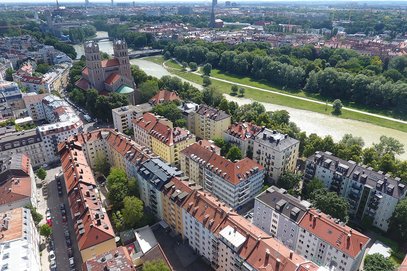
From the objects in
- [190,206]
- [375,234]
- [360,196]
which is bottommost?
[375,234]

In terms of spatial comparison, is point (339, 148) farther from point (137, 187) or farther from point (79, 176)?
point (79, 176)

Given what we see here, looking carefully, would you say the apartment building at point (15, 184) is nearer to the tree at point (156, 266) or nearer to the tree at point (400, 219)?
the tree at point (156, 266)

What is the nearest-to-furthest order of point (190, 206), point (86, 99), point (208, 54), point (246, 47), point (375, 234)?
point (190, 206) → point (375, 234) → point (86, 99) → point (208, 54) → point (246, 47)

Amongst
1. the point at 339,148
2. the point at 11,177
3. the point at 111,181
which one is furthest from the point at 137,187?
the point at 339,148

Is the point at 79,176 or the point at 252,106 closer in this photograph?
the point at 79,176

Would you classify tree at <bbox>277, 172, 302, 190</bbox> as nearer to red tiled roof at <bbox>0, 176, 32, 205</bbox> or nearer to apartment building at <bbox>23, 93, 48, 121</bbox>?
red tiled roof at <bbox>0, 176, 32, 205</bbox>

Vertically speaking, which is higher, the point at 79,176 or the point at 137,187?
the point at 79,176
